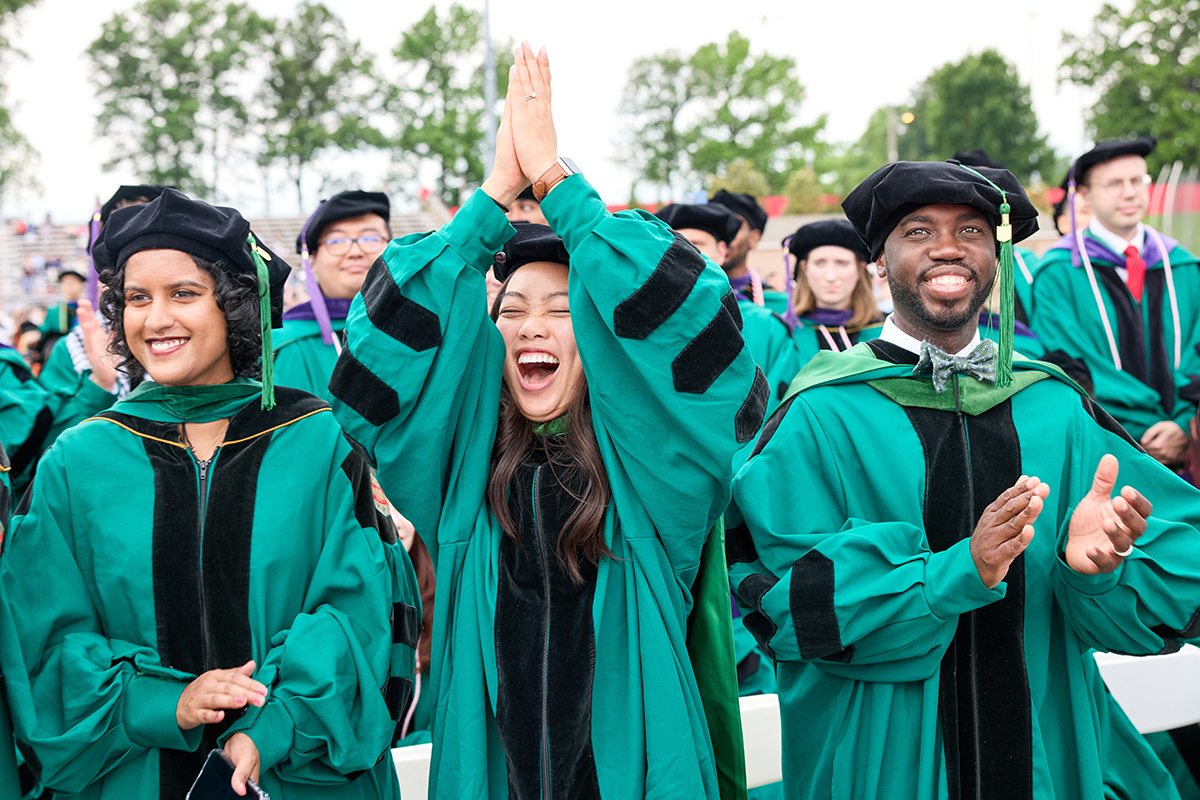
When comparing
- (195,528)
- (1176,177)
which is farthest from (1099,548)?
(1176,177)

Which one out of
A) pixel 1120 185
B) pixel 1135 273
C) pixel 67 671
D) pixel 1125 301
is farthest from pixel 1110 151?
pixel 67 671

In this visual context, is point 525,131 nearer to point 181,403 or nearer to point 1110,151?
point 181,403

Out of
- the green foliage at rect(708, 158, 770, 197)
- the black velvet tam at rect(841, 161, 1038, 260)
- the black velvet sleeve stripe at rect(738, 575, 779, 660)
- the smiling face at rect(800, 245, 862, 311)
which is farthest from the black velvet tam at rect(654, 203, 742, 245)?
the green foliage at rect(708, 158, 770, 197)

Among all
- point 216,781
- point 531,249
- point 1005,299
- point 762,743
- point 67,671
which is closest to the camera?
point 216,781

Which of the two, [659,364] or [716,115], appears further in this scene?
[716,115]

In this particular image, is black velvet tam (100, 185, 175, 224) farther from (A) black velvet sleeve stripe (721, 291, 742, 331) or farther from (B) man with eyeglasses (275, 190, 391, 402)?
(A) black velvet sleeve stripe (721, 291, 742, 331)

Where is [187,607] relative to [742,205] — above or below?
below

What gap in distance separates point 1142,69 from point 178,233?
43914 millimetres

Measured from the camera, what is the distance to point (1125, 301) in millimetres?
5312

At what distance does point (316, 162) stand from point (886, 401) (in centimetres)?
4413

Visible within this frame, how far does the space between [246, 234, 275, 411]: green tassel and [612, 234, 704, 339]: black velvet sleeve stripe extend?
95cm

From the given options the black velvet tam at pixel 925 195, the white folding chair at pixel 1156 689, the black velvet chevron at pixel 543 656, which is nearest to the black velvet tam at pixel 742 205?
the white folding chair at pixel 1156 689

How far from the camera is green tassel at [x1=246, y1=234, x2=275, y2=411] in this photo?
248 centimetres

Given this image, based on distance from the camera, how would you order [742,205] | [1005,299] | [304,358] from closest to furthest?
[1005,299] → [304,358] → [742,205]
